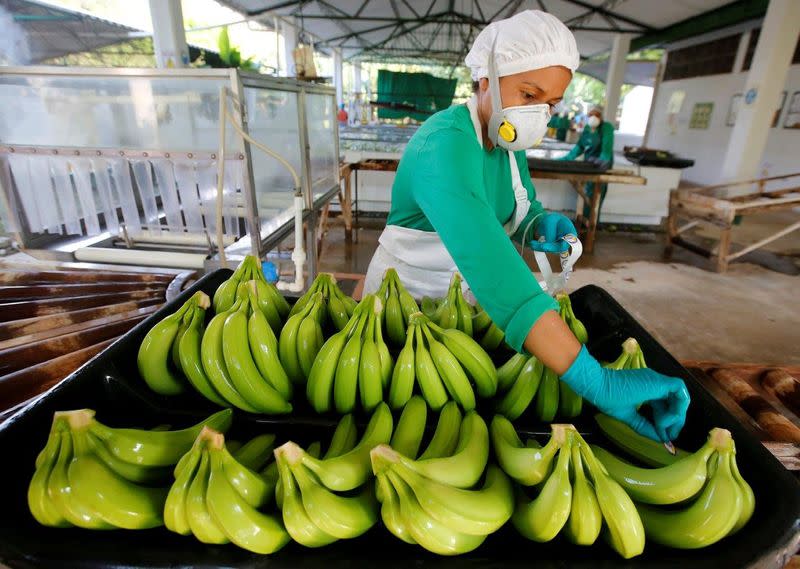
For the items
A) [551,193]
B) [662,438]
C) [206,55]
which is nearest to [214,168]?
[662,438]

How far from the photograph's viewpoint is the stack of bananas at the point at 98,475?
70 cm

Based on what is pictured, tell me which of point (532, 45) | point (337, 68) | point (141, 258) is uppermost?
point (337, 68)

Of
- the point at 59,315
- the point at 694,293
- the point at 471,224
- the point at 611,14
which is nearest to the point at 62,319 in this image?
the point at 59,315

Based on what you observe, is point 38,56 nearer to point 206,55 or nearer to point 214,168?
point 206,55

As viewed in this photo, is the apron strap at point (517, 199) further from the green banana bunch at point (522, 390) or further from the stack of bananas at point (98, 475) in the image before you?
the stack of bananas at point (98, 475)

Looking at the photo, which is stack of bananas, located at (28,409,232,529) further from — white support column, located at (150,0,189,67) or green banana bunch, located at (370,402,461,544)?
white support column, located at (150,0,189,67)

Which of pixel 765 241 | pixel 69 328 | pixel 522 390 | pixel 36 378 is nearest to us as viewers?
pixel 522 390

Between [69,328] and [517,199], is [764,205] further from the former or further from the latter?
[69,328]

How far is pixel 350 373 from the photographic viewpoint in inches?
38.1

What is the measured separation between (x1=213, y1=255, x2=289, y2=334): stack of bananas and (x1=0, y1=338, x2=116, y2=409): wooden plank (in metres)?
0.58

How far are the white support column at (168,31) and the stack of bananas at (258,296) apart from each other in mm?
6190

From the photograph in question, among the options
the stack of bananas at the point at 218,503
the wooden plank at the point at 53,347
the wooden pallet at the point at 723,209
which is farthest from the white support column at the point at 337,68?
the stack of bananas at the point at 218,503

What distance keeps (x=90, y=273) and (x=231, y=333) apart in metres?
1.57

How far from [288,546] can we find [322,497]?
4.8 inches
